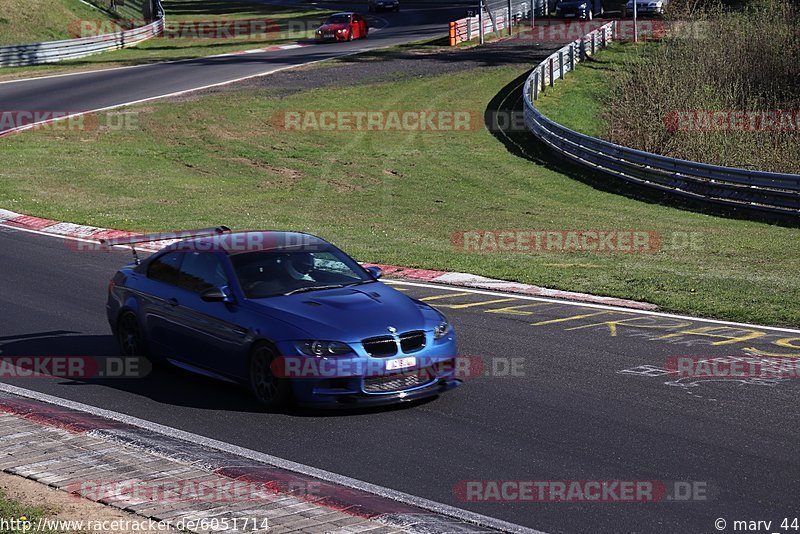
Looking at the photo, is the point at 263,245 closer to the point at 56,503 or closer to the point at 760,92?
the point at 56,503

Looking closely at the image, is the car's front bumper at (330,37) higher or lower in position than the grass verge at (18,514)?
higher

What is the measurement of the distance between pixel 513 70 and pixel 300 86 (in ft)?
31.3

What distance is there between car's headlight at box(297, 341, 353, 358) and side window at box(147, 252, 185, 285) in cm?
230

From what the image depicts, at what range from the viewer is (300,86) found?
133 feet

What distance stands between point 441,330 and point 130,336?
11.8ft

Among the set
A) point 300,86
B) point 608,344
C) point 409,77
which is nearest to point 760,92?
point 409,77

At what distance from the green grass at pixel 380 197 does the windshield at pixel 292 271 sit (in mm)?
4899

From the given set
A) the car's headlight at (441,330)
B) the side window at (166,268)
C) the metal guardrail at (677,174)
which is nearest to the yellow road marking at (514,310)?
the car's headlight at (441,330)

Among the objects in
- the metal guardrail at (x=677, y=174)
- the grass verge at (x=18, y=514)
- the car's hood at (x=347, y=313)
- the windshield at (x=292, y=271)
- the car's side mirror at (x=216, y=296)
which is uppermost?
the windshield at (x=292, y=271)

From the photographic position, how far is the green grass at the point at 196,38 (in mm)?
48141

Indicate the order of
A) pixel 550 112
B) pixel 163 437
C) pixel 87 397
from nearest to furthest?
pixel 163 437 < pixel 87 397 < pixel 550 112

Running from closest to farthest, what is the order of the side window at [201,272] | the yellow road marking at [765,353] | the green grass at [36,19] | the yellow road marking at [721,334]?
the side window at [201,272] → the yellow road marking at [765,353] → the yellow road marking at [721,334] → the green grass at [36,19]

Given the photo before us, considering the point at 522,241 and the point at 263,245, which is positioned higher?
the point at 263,245

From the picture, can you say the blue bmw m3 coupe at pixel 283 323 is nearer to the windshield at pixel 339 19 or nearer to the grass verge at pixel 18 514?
the grass verge at pixel 18 514
